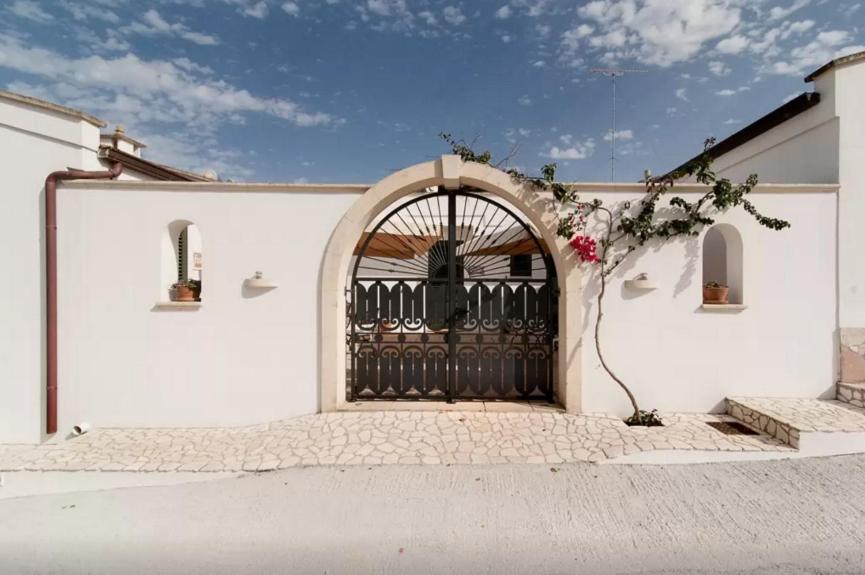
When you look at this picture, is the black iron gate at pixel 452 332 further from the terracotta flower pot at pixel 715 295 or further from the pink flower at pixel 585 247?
the terracotta flower pot at pixel 715 295

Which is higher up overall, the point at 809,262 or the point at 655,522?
the point at 809,262

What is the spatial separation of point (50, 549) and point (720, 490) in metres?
7.86

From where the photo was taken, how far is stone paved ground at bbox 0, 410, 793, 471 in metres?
5.24

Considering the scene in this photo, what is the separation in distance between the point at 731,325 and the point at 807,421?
5.90ft

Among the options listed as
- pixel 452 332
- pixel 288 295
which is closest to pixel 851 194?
pixel 452 332

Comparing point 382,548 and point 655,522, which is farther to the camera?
point 655,522

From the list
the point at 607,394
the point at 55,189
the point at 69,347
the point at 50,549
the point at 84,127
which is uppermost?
the point at 84,127

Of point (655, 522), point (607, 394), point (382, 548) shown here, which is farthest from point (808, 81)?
point (382, 548)

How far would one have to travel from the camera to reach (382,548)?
3.62m

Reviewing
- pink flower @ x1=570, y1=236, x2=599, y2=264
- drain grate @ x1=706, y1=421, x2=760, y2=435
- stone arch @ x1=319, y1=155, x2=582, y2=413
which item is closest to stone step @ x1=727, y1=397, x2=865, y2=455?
drain grate @ x1=706, y1=421, x2=760, y2=435

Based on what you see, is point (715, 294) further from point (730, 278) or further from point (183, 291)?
point (183, 291)

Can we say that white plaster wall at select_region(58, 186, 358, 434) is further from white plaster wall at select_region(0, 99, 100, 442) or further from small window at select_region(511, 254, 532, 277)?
small window at select_region(511, 254, 532, 277)

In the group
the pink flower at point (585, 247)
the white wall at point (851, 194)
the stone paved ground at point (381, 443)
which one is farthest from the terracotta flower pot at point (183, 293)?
the white wall at point (851, 194)

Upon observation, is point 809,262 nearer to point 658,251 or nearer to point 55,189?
point 658,251
